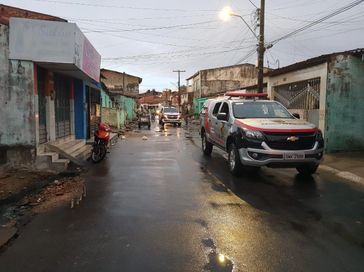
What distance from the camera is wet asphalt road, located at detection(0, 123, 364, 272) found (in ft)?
13.7

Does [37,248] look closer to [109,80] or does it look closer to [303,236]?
[303,236]

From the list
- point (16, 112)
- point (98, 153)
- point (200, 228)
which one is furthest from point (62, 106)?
point (200, 228)

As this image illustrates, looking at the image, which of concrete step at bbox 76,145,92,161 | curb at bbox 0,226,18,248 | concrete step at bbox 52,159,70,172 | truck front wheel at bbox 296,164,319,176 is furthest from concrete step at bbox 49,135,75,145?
truck front wheel at bbox 296,164,319,176

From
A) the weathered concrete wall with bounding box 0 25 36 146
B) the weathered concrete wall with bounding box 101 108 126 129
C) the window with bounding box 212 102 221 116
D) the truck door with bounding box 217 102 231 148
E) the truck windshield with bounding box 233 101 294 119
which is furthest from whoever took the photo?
the weathered concrete wall with bounding box 101 108 126 129

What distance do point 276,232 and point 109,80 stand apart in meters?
55.9

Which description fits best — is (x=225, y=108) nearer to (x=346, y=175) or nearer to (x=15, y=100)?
(x=346, y=175)

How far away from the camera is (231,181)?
888 centimetres

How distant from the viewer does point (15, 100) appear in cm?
976

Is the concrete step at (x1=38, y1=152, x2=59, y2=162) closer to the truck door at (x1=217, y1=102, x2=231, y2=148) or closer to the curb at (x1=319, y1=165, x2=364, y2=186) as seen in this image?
the truck door at (x1=217, y1=102, x2=231, y2=148)

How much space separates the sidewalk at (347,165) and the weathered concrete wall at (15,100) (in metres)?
8.48

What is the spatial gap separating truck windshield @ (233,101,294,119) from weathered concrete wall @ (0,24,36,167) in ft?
18.5

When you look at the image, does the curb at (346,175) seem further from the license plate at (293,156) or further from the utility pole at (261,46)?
the utility pole at (261,46)

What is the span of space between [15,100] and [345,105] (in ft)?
36.1

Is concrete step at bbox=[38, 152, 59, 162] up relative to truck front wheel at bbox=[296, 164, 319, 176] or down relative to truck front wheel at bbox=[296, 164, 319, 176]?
up
